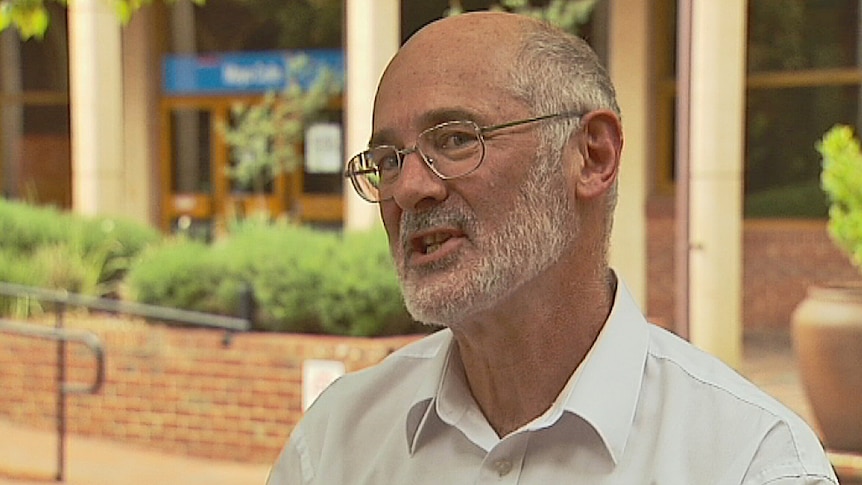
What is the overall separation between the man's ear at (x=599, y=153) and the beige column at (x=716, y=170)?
743 centimetres

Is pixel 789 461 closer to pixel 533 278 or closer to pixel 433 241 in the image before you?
pixel 533 278

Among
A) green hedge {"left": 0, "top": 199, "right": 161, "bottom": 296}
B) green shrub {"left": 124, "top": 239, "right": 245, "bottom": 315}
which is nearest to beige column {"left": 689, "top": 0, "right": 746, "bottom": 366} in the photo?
green shrub {"left": 124, "top": 239, "right": 245, "bottom": 315}

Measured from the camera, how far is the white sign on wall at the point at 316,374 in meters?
7.84

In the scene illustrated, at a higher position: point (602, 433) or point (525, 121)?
point (525, 121)

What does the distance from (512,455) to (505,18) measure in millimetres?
571

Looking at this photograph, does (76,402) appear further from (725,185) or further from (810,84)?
(810,84)

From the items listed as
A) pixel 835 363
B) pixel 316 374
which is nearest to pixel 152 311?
pixel 316 374

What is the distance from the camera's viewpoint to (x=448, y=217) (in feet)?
5.88

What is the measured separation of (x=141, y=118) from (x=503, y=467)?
16.3 m

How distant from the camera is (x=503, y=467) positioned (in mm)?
1812

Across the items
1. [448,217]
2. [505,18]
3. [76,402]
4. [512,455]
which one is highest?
[505,18]

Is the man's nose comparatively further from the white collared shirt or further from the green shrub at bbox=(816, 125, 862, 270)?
the green shrub at bbox=(816, 125, 862, 270)

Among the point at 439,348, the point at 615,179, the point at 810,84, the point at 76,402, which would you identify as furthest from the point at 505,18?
the point at 810,84

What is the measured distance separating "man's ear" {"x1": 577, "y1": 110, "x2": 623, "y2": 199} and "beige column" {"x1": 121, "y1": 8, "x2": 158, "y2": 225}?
1578cm
